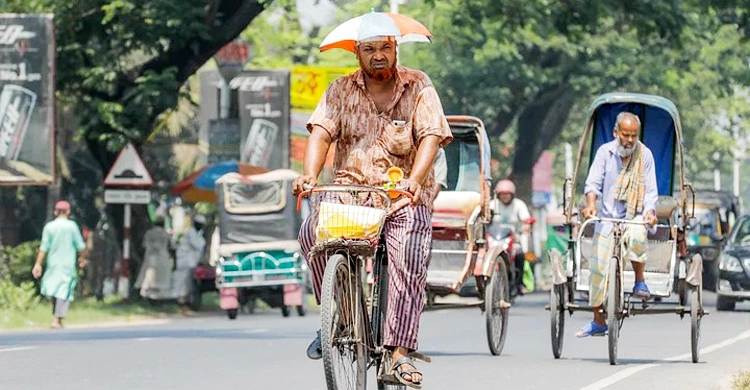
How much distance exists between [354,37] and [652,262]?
672cm

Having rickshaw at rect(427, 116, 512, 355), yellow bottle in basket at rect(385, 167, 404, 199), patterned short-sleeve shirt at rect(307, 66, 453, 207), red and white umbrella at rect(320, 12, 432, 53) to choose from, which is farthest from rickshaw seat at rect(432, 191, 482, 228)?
yellow bottle in basket at rect(385, 167, 404, 199)

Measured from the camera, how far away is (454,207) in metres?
19.3

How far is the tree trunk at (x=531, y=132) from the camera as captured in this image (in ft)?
158

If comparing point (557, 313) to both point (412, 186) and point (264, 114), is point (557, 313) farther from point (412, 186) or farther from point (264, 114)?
point (264, 114)

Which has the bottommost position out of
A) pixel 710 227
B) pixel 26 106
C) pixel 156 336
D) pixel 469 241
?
pixel 156 336

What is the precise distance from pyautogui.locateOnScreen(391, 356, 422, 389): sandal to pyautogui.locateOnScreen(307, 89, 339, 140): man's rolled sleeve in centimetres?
122

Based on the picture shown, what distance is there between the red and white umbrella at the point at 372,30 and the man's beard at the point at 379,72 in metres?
0.15

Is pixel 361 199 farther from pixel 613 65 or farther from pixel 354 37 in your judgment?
pixel 613 65

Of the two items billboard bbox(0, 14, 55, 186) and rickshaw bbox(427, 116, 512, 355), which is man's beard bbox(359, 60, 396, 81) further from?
billboard bbox(0, 14, 55, 186)

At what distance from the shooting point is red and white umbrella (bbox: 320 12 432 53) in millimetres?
9622

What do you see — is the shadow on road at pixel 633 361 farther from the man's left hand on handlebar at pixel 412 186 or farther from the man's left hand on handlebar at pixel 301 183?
the man's left hand on handlebar at pixel 301 183

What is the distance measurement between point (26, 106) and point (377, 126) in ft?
58.4

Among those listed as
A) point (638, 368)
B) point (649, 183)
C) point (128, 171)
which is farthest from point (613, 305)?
point (128, 171)

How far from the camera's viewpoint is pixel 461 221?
62.6 feet
